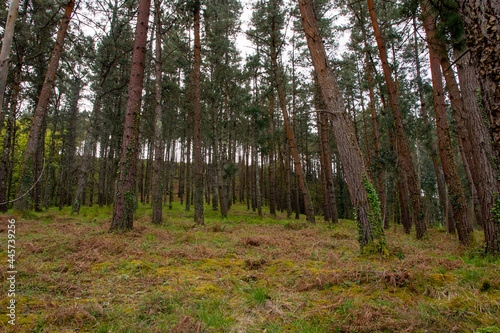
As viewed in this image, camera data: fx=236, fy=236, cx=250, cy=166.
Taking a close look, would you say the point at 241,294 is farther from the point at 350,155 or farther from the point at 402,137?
the point at 402,137

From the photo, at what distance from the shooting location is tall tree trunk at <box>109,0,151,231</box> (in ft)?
22.4

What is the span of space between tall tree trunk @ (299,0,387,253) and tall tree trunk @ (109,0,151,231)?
5095 mm

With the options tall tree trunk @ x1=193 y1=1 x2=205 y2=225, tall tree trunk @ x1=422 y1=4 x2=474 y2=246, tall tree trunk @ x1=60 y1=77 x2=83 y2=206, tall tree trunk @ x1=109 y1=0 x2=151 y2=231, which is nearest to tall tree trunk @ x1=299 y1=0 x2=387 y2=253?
tall tree trunk @ x1=422 y1=4 x2=474 y2=246

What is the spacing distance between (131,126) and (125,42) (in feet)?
40.2

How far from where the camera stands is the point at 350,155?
16.1 feet

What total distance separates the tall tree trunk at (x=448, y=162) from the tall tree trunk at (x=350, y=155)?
3.20 m

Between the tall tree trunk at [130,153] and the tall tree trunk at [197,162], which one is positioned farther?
the tall tree trunk at [197,162]

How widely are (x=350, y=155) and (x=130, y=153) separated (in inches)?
237

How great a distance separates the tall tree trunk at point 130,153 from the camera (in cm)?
683

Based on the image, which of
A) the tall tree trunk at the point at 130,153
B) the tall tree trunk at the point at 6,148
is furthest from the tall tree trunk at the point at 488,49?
the tall tree trunk at the point at 6,148

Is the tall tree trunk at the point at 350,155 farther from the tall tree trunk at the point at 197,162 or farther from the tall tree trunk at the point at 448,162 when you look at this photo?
the tall tree trunk at the point at 197,162

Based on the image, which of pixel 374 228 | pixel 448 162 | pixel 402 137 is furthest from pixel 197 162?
pixel 448 162

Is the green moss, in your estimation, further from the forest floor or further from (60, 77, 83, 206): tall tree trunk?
(60, 77, 83, 206): tall tree trunk

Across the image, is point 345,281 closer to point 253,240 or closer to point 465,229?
point 253,240
